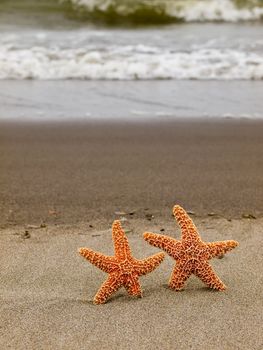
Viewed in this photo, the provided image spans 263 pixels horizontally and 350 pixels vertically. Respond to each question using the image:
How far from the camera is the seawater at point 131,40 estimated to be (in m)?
9.59

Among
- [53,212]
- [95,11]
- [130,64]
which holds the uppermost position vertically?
[95,11]

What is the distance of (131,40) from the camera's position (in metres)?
12.0

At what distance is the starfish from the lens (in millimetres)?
3076

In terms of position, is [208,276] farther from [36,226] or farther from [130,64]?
[130,64]

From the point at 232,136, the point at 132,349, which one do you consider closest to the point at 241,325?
the point at 132,349

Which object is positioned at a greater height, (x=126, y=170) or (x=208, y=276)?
(x=208, y=276)

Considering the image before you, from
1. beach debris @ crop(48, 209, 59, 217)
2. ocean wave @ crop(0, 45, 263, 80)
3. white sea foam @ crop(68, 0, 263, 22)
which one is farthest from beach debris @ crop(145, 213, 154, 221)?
white sea foam @ crop(68, 0, 263, 22)

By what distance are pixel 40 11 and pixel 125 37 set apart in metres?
4.08

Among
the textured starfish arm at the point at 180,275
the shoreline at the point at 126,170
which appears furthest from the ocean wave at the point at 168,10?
the textured starfish arm at the point at 180,275

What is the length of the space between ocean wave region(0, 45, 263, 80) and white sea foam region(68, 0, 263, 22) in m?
5.35

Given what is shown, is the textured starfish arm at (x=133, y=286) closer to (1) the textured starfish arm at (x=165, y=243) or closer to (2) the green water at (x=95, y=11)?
(1) the textured starfish arm at (x=165, y=243)

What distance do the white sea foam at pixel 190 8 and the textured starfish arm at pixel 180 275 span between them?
13031 mm

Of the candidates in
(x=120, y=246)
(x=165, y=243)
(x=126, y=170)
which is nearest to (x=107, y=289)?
(x=120, y=246)

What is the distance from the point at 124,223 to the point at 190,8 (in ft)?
41.7
